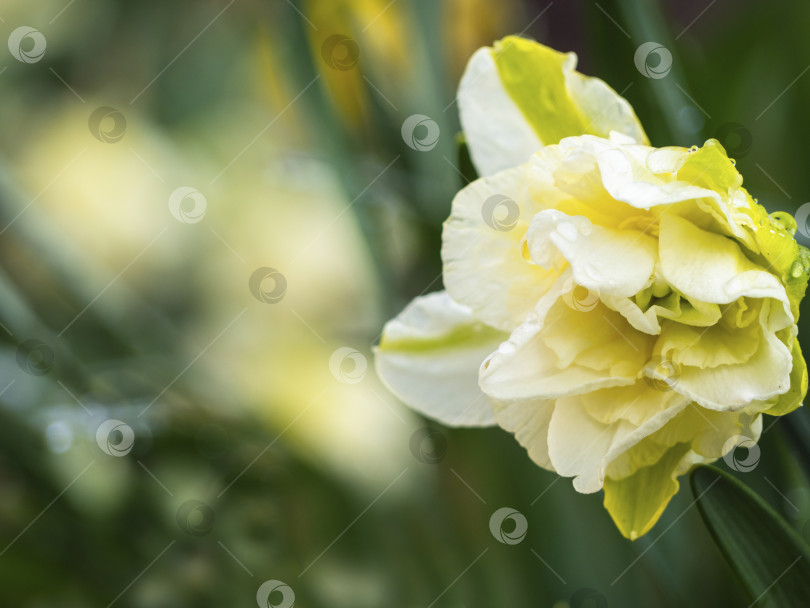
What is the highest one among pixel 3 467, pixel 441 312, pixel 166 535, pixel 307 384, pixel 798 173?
pixel 798 173

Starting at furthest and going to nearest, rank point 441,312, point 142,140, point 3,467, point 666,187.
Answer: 1. point 142,140
2. point 3,467
3. point 441,312
4. point 666,187

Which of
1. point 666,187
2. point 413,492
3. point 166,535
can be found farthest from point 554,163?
point 166,535

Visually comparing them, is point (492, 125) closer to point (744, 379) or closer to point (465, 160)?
point (465, 160)

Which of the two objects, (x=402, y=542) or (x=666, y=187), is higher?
(x=666, y=187)

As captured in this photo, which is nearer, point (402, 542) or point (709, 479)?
point (709, 479)

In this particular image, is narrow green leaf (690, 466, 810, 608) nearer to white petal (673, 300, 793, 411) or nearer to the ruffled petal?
white petal (673, 300, 793, 411)

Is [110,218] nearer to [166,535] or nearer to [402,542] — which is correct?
[166,535]

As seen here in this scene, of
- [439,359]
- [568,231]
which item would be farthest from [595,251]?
[439,359]

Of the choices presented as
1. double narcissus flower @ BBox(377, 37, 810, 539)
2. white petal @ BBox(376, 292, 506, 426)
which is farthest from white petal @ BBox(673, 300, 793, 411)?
white petal @ BBox(376, 292, 506, 426)
